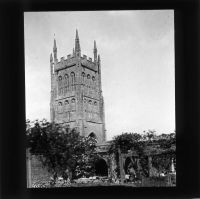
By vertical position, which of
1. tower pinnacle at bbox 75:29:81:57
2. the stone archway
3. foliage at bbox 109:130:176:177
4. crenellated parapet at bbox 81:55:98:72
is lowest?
the stone archway

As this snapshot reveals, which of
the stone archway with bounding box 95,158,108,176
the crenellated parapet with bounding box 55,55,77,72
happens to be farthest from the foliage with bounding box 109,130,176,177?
the crenellated parapet with bounding box 55,55,77,72

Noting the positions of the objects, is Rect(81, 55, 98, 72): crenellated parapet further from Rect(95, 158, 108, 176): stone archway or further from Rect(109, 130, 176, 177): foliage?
Rect(95, 158, 108, 176): stone archway

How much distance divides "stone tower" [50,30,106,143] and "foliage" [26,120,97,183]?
5.0 inches

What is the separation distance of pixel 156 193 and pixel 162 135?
78cm

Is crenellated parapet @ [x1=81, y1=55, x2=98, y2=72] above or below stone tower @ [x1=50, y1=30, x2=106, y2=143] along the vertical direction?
above

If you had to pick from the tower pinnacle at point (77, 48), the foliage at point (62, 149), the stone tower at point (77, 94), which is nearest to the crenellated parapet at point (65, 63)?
the stone tower at point (77, 94)

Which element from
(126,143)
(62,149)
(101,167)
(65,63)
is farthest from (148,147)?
(65,63)

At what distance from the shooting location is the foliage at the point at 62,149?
187 inches

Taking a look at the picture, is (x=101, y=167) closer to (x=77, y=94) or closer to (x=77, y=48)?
(x=77, y=94)

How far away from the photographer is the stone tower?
4.75 meters

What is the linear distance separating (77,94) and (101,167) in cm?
106

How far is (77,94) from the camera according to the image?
15.9 ft
